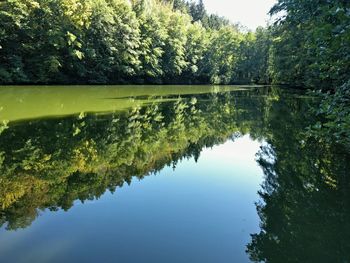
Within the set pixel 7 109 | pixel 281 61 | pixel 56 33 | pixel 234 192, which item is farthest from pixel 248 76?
pixel 234 192

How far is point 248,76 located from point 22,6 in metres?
56.6

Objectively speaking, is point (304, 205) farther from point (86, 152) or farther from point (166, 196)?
point (86, 152)

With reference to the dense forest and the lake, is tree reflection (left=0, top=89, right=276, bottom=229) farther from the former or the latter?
the dense forest

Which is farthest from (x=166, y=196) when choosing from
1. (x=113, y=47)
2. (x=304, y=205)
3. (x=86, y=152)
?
(x=113, y=47)

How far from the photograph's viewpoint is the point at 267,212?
17.6 ft

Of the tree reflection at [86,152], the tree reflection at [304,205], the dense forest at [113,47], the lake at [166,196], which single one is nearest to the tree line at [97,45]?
the dense forest at [113,47]

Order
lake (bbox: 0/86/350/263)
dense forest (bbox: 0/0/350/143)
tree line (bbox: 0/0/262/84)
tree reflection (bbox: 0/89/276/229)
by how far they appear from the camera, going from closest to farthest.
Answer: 1. lake (bbox: 0/86/350/263)
2. tree reflection (bbox: 0/89/276/229)
3. dense forest (bbox: 0/0/350/143)
4. tree line (bbox: 0/0/262/84)

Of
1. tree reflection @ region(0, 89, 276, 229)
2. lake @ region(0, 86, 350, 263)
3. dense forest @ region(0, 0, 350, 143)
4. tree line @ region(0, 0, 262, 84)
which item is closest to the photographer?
lake @ region(0, 86, 350, 263)

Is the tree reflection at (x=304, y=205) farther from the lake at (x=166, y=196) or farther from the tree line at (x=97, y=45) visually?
the tree line at (x=97, y=45)

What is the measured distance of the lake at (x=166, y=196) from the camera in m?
4.06

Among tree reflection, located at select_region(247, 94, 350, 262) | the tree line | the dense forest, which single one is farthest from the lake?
the tree line

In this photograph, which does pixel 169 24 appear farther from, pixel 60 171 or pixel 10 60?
pixel 60 171

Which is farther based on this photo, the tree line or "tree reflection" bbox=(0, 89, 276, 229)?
the tree line

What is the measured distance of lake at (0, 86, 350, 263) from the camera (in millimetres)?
4059
